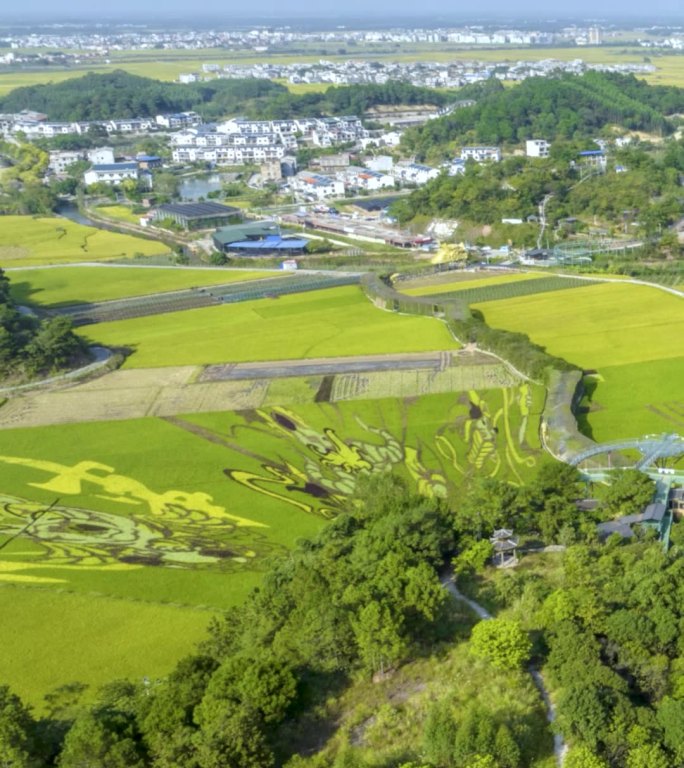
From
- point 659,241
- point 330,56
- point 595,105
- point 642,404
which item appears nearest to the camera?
point 642,404

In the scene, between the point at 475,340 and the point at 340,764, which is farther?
the point at 475,340

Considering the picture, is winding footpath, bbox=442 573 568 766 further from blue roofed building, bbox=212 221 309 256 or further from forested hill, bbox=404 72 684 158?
forested hill, bbox=404 72 684 158

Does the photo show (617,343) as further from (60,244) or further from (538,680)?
(60,244)

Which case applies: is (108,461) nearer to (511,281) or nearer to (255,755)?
(255,755)

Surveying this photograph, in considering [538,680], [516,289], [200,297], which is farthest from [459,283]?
[538,680]

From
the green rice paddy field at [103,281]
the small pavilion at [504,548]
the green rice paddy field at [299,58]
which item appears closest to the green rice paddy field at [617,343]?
the small pavilion at [504,548]

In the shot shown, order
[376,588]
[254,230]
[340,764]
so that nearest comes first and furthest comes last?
[340,764], [376,588], [254,230]

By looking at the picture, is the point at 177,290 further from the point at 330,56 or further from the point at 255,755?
the point at 330,56

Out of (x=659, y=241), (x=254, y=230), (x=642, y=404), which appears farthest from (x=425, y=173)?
(x=642, y=404)

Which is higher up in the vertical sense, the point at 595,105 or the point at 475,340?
the point at 595,105
